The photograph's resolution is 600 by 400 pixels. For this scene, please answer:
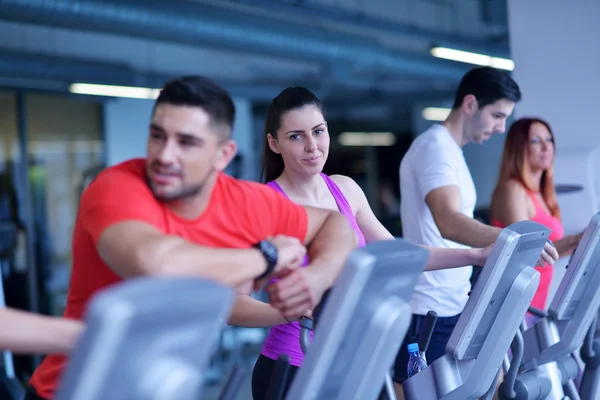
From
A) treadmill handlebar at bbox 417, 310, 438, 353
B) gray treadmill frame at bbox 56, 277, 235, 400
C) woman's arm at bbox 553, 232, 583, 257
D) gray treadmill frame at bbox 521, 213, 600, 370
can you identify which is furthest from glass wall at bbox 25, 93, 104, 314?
gray treadmill frame at bbox 56, 277, 235, 400

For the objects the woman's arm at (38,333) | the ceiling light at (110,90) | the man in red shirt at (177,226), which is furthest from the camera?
the ceiling light at (110,90)

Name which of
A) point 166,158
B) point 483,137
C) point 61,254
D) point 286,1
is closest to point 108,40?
point 61,254

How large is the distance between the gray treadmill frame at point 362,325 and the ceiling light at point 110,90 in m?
6.88

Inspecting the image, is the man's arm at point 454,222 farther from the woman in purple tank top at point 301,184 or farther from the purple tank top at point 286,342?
the purple tank top at point 286,342

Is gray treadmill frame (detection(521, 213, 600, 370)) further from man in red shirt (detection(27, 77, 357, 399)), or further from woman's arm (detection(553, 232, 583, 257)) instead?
man in red shirt (detection(27, 77, 357, 399))

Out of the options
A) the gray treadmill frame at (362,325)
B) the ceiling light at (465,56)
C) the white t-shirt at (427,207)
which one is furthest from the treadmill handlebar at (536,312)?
the ceiling light at (465,56)

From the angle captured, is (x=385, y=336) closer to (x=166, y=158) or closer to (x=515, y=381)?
(x=166, y=158)

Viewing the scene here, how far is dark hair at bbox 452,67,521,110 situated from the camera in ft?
9.56

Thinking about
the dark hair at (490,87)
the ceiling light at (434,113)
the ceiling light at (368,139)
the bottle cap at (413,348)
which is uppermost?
the ceiling light at (434,113)

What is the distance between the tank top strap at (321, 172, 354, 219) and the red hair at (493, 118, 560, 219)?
1214mm

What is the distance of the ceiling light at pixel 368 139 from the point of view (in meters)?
14.9

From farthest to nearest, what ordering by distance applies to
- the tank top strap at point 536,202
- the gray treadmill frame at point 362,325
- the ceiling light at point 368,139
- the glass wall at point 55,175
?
the ceiling light at point 368,139, the glass wall at point 55,175, the tank top strap at point 536,202, the gray treadmill frame at point 362,325

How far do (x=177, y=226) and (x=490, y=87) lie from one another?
5.49 ft

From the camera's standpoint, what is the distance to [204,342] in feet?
3.54
